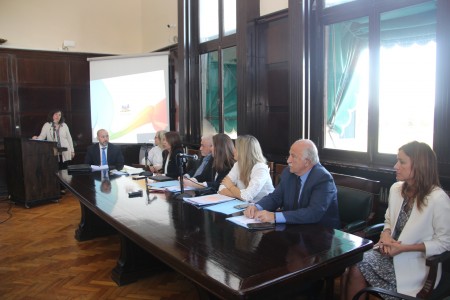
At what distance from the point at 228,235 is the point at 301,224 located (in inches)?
16.7

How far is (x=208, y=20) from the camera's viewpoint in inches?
217

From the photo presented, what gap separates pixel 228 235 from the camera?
193 cm

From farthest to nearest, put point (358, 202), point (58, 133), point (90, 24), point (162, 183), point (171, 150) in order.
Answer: point (90, 24) < point (58, 133) < point (171, 150) < point (162, 183) < point (358, 202)

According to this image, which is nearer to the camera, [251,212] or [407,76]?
[251,212]

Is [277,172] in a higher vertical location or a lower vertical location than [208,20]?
lower

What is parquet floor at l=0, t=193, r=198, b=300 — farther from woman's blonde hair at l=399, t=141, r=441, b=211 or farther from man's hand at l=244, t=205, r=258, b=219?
woman's blonde hair at l=399, t=141, r=441, b=211

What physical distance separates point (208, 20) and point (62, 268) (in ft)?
12.3

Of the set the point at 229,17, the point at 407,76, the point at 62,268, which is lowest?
the point at 62,268

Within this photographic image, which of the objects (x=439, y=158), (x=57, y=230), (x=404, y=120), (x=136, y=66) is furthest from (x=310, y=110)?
(x=136, y=66)

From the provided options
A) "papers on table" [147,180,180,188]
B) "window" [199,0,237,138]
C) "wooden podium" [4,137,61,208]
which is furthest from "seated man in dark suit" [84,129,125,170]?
"papers on table" [147,180,180,188]

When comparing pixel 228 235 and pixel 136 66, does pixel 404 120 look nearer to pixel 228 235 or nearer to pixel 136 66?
pixel 228 235

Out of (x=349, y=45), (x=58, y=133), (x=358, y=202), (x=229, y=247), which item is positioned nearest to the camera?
(x=229, y=247)

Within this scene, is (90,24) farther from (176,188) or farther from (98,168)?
(176,188)

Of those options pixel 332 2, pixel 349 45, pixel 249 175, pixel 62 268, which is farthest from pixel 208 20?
pixel 62 268
